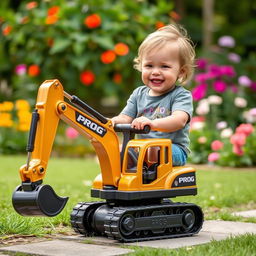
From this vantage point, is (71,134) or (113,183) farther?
(71,134)

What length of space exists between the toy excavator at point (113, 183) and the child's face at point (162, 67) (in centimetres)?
38

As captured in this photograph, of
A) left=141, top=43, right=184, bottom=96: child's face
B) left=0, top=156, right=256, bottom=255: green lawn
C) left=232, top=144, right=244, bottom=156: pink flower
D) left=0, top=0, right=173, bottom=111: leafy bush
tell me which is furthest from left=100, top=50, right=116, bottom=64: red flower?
left=141, top=43, right=184, bottom=96: child's face

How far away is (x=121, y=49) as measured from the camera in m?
11.7

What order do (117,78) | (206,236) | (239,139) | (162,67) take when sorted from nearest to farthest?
(206,236) → (162,67) → (239,139) → (117,78)

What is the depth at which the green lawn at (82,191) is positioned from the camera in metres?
4.25

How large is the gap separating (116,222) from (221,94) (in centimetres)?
722

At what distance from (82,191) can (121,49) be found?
5.51 metres

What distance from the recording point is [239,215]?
504 cm

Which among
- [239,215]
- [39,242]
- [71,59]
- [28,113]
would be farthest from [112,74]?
[39,242]

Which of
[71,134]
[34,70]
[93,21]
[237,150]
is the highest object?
[93,21]

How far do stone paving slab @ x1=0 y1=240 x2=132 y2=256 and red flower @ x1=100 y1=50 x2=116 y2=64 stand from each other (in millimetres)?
7966

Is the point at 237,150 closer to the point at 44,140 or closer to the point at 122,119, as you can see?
the point at 122,119

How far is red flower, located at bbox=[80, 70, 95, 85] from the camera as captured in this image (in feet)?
39.3

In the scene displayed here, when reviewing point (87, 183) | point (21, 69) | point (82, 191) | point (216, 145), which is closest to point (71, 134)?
point (21, 69)
